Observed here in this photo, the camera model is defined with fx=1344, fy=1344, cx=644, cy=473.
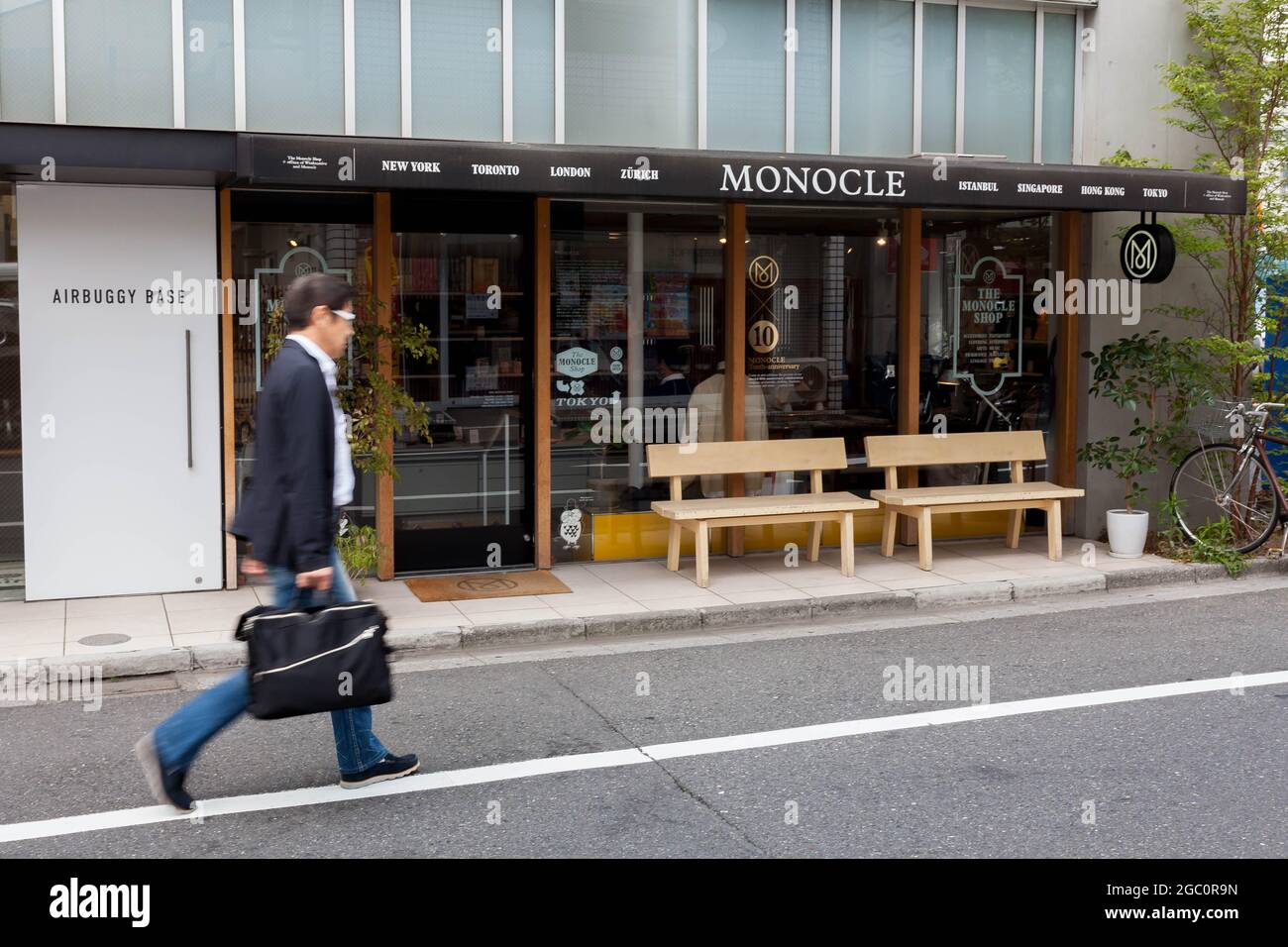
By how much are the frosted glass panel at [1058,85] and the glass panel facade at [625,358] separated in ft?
10.00

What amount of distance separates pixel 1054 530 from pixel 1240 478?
1.68 m

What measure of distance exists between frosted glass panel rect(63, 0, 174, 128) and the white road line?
208 inches

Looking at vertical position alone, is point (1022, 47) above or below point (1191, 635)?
above

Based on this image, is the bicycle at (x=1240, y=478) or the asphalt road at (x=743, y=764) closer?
the asphalt road at (x=743, y=764)

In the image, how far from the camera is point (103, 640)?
7.98m

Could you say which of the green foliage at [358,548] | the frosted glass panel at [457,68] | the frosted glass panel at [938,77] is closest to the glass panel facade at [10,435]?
the green foliage at [358,548]

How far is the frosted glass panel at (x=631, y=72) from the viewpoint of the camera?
32.8 feet

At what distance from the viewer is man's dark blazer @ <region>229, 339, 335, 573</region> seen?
5012 mm

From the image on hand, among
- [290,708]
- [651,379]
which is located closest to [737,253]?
[651,379]

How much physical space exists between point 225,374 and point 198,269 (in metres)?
0.74

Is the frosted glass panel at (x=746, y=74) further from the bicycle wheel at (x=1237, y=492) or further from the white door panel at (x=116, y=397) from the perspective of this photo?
the bicycle wheel at (x=1237, y=492)

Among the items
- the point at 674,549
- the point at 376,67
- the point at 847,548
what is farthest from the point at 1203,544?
the point at 376,67

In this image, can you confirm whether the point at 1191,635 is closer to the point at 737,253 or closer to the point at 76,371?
the point at 737,253

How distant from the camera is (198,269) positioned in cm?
927
